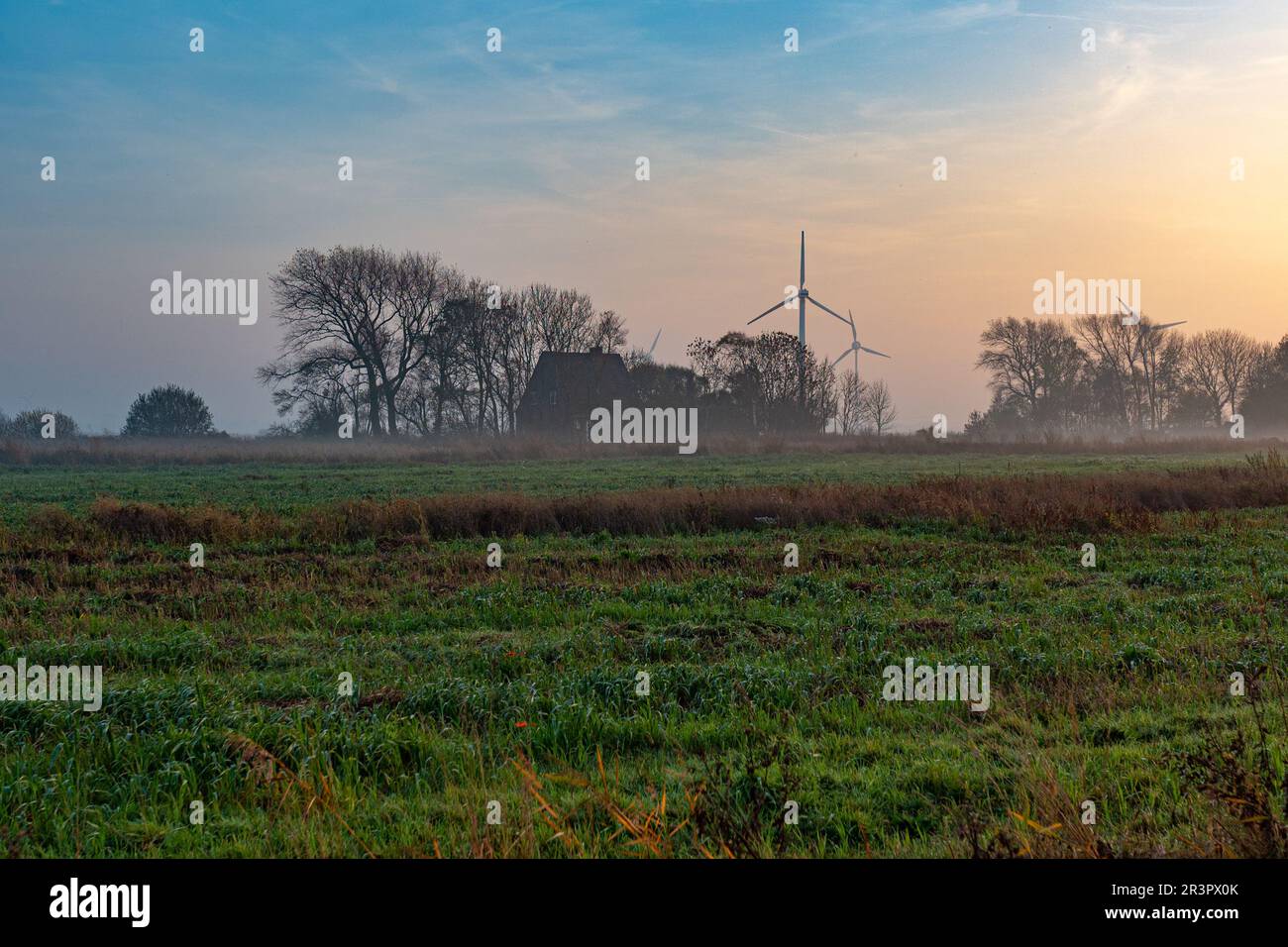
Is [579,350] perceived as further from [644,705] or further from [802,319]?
[644,705]

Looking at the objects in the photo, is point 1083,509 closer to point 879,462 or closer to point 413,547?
point 413,547

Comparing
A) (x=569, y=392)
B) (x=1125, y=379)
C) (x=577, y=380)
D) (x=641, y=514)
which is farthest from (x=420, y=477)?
(x=1125, y=379)

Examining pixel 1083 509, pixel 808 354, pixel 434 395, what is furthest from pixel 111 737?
pixel 808 354

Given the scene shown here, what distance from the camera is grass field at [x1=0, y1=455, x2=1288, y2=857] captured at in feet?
17.9

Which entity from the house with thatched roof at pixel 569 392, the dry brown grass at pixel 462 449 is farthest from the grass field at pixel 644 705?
the house with thatched roof at pixel 569 392

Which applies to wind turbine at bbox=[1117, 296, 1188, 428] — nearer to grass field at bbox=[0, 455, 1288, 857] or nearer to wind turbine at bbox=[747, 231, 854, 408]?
wind turbine at bbox=[747, 231, 854, 408]

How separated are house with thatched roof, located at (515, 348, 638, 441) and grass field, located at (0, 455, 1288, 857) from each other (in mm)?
59183

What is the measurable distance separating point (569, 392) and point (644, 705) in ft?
228

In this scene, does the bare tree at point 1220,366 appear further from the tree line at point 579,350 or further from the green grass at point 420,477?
the green grass at point 420,477

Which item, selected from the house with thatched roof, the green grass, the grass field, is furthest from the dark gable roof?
the grass field

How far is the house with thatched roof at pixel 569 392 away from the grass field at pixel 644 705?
59.2 m
